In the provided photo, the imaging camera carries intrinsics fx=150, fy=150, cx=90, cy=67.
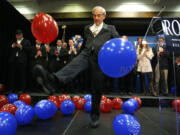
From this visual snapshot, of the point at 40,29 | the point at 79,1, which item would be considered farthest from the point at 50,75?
the point at 79,1

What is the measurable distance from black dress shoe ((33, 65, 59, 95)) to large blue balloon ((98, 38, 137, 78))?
1.70 feet

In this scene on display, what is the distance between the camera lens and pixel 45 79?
1242mm

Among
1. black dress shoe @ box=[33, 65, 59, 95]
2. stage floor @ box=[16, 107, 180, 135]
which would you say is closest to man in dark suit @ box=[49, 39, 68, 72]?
stage floor @ box=[16, 107, 180, 135]

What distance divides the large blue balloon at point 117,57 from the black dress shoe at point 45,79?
52cm

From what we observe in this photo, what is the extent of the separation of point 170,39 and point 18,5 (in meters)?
6.41

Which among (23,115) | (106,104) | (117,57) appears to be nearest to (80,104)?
(106,104)

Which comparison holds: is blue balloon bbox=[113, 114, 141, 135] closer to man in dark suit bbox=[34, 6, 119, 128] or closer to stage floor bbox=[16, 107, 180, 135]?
stage floor bbox=[16, 107, 180, 135]

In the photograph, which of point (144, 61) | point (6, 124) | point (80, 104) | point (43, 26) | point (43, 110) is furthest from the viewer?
point (144, 61)

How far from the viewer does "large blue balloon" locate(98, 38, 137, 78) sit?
1.46m

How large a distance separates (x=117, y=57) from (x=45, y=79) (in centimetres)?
70

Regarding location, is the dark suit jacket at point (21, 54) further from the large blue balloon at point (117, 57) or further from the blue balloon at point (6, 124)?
the large blue balloon at point (117, 57)

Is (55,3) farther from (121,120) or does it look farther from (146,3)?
(121,120)

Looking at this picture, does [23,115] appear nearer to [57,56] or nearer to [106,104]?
[106,104]

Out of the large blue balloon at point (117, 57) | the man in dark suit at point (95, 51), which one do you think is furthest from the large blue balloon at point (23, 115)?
the large blue balloon at point (117, 57)
